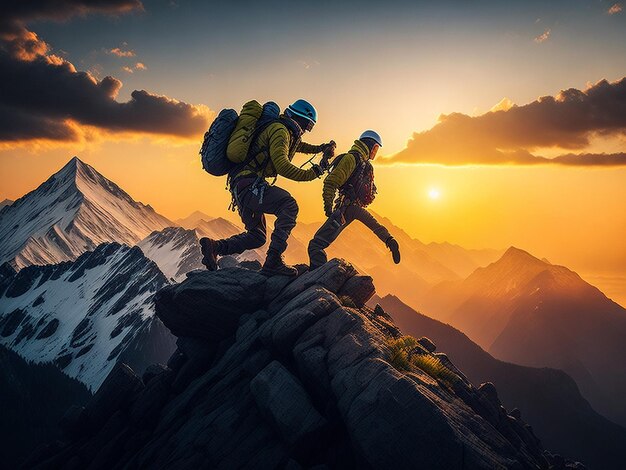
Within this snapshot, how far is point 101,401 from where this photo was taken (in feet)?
63.8

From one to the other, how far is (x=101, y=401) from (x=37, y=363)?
22188 centimetres

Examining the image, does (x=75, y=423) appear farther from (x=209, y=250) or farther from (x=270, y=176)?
(x=270, y=176)

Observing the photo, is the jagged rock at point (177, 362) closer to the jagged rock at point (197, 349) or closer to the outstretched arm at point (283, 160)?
the jagged rock at point (197, 349)

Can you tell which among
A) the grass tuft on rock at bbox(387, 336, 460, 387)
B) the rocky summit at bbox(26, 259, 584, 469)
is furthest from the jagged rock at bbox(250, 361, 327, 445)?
the grass tuft on rock at bbox(387, 336, 460, 387)

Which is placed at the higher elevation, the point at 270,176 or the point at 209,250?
the point at 270,176

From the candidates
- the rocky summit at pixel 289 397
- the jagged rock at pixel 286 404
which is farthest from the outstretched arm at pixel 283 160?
the jagged rock at pixel 286 404

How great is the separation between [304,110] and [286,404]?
9.81 metres

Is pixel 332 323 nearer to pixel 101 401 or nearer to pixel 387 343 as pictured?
pixel 387 343

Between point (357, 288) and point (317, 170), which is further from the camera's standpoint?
point (357, 288)

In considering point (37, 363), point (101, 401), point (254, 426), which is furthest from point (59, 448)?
point (37, 363)

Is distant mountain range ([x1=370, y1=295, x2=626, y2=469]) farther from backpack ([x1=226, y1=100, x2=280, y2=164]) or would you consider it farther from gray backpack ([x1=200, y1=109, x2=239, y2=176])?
gray backpack ([x1=200, y1=109, x2=239, y2=176])

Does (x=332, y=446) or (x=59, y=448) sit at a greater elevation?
(x=332, y=446)

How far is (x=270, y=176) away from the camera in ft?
46.7

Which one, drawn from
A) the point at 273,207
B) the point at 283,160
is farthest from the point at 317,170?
the point at 273,207
